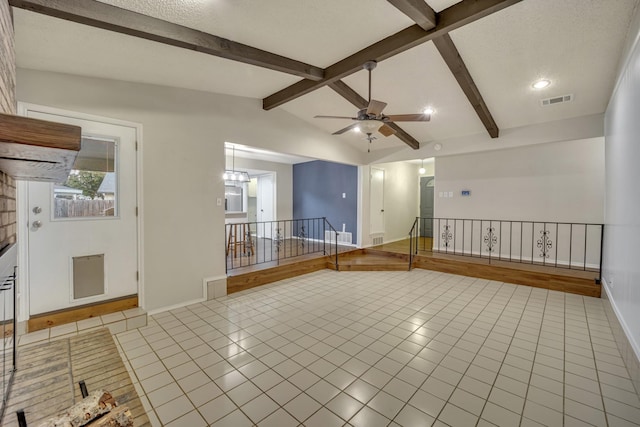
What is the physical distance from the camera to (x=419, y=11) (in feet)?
8.01

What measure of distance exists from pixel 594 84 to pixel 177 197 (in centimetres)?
568

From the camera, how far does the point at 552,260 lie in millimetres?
5352

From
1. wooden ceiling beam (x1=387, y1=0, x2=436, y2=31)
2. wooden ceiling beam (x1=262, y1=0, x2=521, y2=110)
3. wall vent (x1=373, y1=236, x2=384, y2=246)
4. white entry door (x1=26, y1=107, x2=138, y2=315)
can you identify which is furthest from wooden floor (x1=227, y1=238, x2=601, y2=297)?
wooden ceiling beam (x1=387, y1=0, x2=436, y2=31)

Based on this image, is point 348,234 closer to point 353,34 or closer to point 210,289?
point 210,289

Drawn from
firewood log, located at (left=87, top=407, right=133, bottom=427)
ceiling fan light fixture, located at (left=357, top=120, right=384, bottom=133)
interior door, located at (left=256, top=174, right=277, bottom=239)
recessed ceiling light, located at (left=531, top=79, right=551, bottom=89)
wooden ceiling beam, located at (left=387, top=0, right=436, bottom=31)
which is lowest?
firewood log, located at (left=87, top=407, right=133, bottom=427)

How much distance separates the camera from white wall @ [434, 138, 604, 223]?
4887 mm

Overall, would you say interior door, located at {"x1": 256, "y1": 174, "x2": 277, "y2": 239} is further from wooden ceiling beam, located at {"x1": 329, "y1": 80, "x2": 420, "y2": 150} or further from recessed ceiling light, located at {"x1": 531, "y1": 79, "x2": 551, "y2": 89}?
recessed ceiling light, located at {"x1": 531, "y1": 79, "x2": 551, "y2": 89}

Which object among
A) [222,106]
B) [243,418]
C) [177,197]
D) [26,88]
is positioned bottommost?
[243,418]

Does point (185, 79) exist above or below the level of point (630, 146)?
above

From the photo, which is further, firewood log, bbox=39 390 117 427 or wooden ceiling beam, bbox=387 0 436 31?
wooden ceiling beam, bbox=387 0 436 31

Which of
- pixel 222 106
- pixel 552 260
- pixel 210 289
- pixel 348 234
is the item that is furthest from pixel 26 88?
pixel 552 260

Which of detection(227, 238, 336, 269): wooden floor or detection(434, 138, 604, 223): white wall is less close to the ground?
detection(434, 138, 604, 223): white wall

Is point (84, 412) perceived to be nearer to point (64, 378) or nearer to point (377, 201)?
point (64, 378)

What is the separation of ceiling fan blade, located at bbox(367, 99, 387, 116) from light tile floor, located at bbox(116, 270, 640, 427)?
2.47 m
